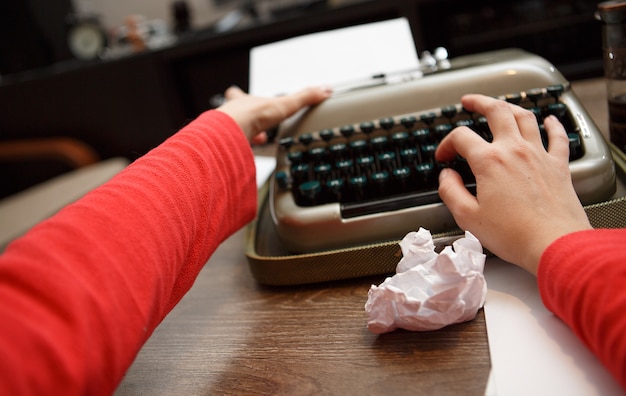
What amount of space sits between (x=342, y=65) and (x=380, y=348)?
71cm

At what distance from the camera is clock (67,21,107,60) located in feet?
7.56

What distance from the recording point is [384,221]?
759mm

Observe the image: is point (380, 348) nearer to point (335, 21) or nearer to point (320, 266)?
point (320, 266)

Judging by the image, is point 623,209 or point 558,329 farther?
point 623,209

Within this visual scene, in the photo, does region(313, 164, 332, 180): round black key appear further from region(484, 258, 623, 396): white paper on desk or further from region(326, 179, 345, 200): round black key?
region(484, 258, 623, 396): white paper on desk

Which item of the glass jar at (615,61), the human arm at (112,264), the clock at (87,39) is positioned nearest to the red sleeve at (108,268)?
the human arm at (112,264)

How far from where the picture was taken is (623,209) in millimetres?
681

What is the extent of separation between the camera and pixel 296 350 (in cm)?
62

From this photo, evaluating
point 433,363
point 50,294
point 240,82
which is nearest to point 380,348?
point 433,363

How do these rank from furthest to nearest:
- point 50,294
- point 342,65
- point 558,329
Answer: point 342,65
point 558,329
point 50,294

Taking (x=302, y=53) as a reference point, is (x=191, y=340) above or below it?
below

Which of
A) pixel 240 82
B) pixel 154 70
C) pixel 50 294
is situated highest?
pixel 50 294

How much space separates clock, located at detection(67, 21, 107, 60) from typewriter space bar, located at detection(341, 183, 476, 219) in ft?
6.37

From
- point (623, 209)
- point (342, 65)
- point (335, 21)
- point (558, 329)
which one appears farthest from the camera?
point (335, 21)
